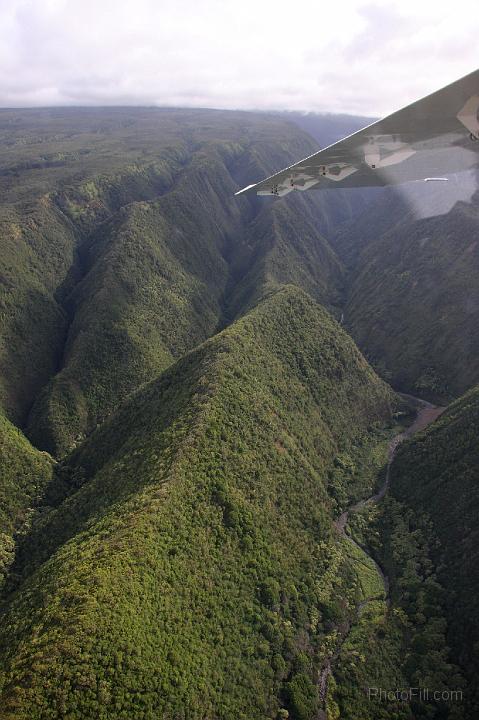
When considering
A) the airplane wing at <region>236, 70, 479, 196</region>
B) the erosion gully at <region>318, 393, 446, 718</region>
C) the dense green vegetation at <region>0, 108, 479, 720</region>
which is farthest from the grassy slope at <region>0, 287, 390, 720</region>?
the airplane wing at <region>236, 70, 479, 196</region>

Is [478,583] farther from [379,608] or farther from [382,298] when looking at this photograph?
[382,298]


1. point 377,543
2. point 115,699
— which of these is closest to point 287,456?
point 377,543

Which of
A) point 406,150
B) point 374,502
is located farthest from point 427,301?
point 406,150

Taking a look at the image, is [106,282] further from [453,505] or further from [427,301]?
[453,505]

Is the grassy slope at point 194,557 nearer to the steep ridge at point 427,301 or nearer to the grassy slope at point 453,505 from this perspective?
the grassy slope at point 453,505

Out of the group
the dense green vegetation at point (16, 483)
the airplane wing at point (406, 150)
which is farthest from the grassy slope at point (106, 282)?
the airplane wing at point (406, 150)
